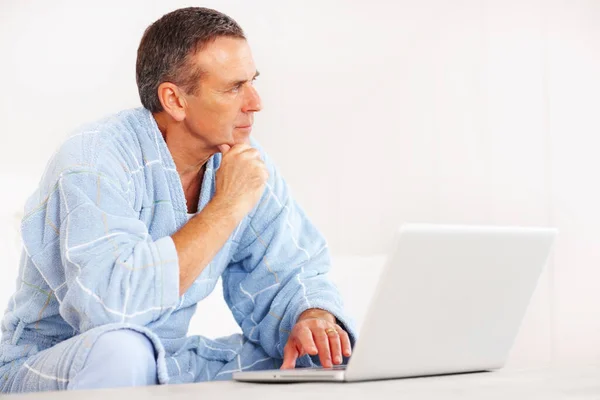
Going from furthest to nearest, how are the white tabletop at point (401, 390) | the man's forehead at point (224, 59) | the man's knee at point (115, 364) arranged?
the man's forehead at point (224, 59) < the man's knee at point (115, 364) < the white tabletop at point (401, 390)

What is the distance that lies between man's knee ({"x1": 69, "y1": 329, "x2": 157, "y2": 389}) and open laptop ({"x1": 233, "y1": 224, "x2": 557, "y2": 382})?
199 millimetres

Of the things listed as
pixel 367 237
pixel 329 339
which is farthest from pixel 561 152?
pixel 329 339

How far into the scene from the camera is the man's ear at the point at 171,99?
1854 millimetres

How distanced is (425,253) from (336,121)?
2.22m

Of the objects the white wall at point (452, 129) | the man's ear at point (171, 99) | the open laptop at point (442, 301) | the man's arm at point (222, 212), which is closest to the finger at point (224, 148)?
the man's arm at point (222, 212)

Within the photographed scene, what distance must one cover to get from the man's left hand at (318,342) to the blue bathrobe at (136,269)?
0.07m

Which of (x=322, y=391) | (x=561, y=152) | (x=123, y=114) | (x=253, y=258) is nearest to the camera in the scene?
(x=322, y=391)

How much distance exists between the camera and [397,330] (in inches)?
40.9

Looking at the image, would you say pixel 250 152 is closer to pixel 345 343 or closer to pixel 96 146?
pixel 96 146

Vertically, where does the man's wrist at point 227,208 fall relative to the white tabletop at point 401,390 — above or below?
below

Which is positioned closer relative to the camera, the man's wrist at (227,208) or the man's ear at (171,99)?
the man's wrist at (227,208)

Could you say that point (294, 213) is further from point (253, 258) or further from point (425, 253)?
point (425, 253)

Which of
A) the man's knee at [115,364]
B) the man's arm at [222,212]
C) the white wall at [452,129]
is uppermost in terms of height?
the man's arm at [222,212]

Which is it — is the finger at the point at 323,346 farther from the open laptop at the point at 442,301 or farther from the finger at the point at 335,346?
the open laptop at the point at 442,301
